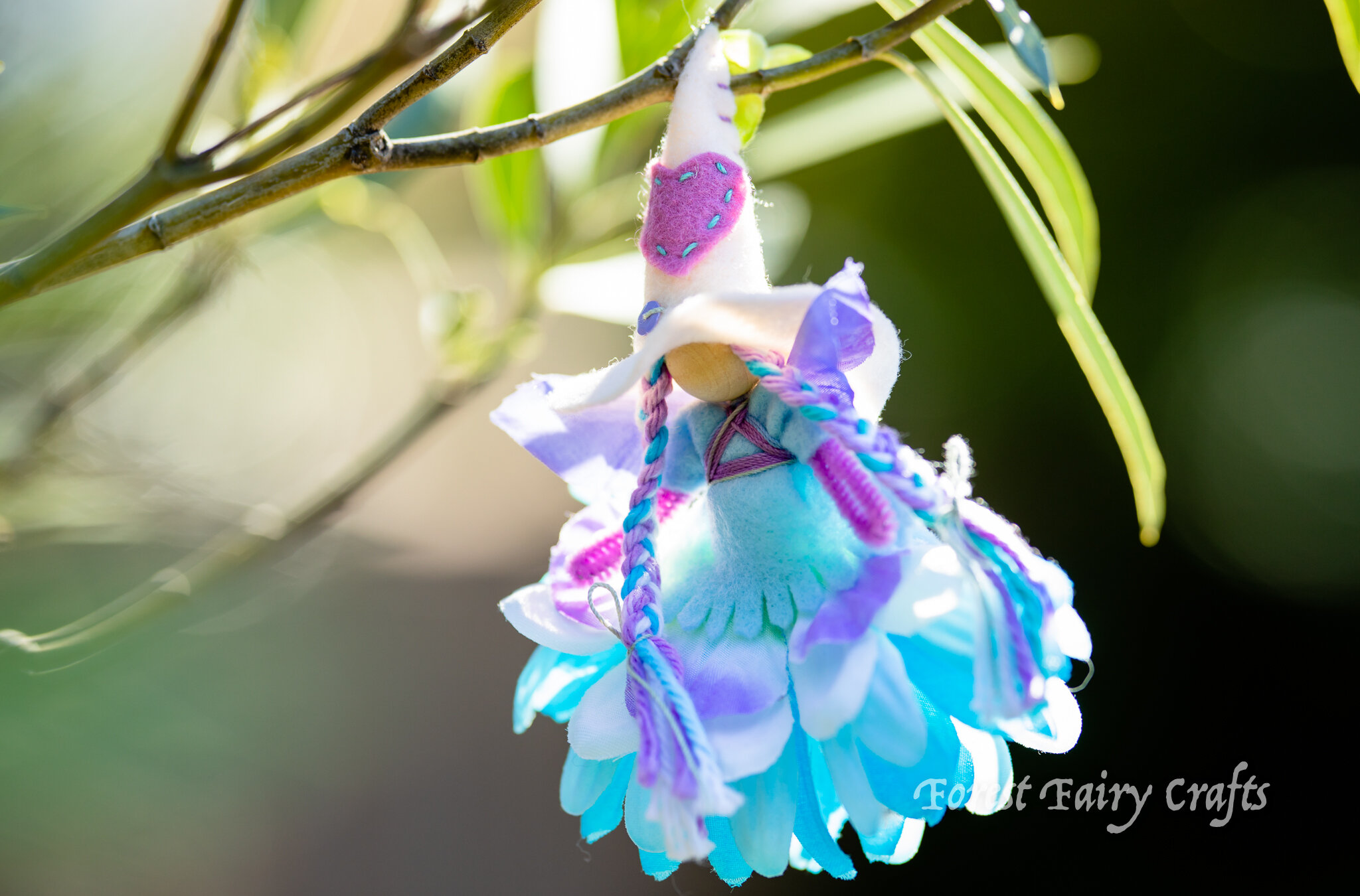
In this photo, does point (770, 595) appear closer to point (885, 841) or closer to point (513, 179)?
point (885, 841)

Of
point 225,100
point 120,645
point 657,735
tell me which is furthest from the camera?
point 225,100

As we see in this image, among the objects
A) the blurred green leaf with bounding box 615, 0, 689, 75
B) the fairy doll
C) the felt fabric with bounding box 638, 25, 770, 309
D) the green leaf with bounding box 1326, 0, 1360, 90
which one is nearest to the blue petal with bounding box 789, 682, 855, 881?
the fairy doll

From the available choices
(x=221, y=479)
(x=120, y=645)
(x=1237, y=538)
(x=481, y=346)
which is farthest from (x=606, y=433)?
(x=1237, y=538)

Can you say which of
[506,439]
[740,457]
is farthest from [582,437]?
[506,439]

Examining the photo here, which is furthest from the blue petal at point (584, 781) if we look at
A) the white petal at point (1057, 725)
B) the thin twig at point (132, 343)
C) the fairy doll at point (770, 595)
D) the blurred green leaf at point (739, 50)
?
the thin twig at point (132, 343)

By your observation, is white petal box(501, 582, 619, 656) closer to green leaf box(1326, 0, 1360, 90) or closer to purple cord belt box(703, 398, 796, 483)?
purple cord belt box(703, 398, 796, 483)

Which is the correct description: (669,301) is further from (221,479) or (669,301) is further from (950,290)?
(950,290)

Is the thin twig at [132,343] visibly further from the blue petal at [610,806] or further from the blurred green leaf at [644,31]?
the blue petal at [610,806]
